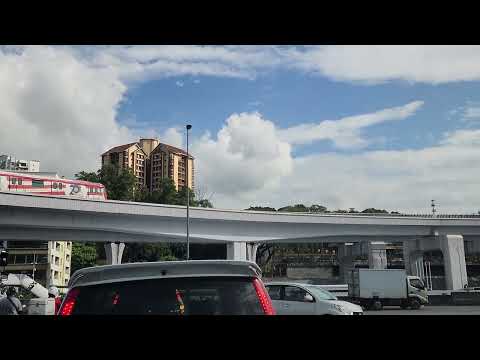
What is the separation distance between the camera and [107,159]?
369ft

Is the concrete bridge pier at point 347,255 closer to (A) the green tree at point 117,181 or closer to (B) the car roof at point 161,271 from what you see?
(A) the green tree at point 117,181

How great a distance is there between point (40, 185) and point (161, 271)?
41.5m

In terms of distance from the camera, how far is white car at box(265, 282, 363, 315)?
16.6 m

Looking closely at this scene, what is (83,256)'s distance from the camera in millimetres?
86062

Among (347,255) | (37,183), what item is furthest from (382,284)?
(347,255)

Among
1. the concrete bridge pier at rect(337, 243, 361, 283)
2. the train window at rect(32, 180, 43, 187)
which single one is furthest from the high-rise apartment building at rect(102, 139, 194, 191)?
the train window at rect(32, 180, 43, 187)

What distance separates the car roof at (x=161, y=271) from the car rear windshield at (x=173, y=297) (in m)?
0.07

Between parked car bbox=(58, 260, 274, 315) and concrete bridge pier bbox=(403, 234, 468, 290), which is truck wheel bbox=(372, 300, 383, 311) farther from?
parked car bbox=(58, 260, 274, 315)

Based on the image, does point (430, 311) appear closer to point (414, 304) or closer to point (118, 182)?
point (414, 304)
